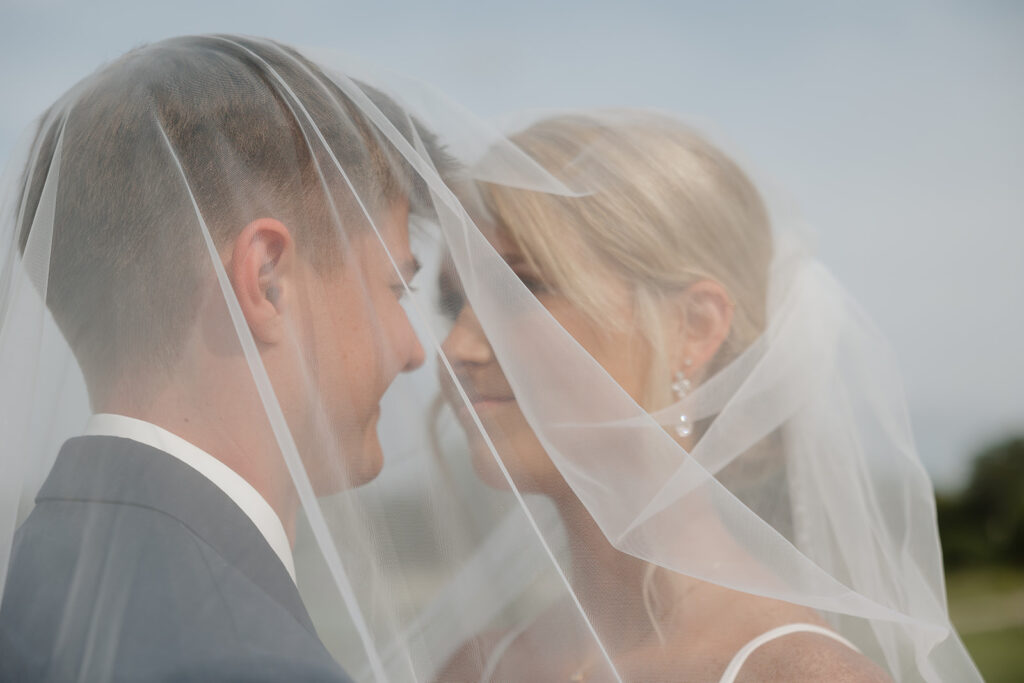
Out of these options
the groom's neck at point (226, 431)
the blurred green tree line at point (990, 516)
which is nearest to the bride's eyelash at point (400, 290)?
the groom's neck at point (226, 431)

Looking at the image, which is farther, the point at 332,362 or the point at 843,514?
the point at 843,514

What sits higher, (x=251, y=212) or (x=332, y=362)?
(x=251, y=212)

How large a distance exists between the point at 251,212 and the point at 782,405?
65.7 inches

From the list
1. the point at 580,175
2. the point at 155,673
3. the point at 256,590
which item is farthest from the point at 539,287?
the point at 155,673

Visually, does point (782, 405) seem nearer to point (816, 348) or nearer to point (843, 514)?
point (816, 348)

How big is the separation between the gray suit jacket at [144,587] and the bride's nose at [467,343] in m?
0.56

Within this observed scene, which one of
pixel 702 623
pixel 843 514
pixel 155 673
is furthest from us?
pixel 843 514

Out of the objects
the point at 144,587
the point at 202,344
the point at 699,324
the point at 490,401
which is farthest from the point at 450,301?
the point at 699,324

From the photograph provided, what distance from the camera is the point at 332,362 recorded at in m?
1.80

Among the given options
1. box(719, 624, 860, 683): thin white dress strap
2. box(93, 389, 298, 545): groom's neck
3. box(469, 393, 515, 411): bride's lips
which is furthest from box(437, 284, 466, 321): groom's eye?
box(719, 624, 860, 683): thin white dress strap

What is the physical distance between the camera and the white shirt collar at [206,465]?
64.8 inches

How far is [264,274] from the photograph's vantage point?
5.75 feet

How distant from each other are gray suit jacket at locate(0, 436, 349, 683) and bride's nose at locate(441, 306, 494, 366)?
56 centimetres

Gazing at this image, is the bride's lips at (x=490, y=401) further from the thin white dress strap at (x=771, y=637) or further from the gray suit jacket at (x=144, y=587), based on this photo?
the thin white dress strap at (x=771, y=637)
